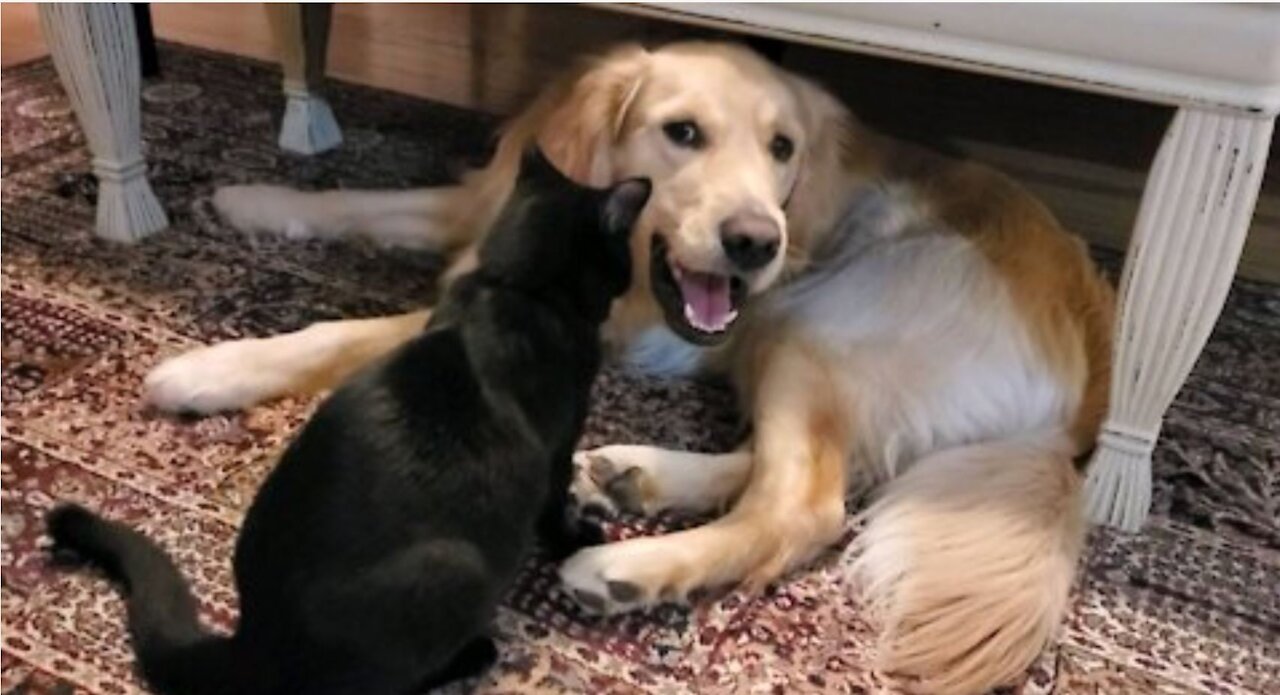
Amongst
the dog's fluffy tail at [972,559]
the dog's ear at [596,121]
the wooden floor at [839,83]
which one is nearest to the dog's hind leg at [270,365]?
the dog's ear at [596,121]

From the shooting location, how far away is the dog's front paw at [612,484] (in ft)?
4.62

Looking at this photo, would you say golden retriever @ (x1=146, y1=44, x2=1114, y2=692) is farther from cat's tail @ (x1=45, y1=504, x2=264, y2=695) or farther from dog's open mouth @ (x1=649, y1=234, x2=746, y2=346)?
cat's tail @ (x1=45, y1=504, x2=264, y2=695)

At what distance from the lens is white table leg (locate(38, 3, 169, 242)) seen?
1.75 meters

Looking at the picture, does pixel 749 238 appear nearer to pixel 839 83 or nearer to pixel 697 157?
pixel 697 157

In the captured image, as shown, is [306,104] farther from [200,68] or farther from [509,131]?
[509,131]

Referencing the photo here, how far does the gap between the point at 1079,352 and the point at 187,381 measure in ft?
3.52

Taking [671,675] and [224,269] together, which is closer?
[671,675]

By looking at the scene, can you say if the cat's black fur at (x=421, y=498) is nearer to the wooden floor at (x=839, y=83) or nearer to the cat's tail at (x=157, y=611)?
the cat's tail at (x=157, y=611)

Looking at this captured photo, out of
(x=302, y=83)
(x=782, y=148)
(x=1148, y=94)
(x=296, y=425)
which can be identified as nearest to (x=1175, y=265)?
(x=1148, y=94)

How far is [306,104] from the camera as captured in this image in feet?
7.52

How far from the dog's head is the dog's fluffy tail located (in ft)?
0.99

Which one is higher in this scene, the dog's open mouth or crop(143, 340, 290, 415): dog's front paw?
the dog's open mouth

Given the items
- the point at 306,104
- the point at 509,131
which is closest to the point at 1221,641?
the point at 509,131

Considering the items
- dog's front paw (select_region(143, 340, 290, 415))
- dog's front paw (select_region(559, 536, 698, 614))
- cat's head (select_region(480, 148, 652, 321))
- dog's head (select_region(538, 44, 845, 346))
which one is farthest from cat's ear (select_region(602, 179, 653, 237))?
dog's front paw (select_region(143, 340, 290, 415))
